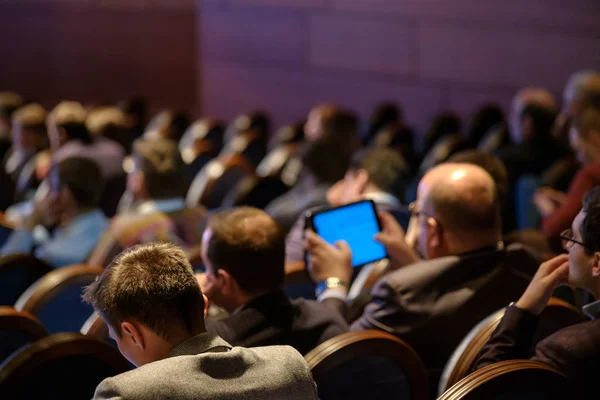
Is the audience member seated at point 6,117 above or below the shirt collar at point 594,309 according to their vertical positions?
below

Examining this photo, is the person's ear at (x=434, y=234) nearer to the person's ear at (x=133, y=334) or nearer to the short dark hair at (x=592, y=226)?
the short dark hair at (x=592, y=226)

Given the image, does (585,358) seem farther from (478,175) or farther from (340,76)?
(340,76)

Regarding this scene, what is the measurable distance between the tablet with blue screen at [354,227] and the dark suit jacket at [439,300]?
35cm

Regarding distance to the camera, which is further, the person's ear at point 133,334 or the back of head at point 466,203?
the back of head at point 466,203

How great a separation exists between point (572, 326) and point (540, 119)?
3.50m

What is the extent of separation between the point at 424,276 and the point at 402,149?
385 centimetres

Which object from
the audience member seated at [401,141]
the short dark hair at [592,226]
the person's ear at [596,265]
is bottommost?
the audience member seated at [401,141]

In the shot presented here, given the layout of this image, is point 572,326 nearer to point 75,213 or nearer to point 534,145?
point 75,213

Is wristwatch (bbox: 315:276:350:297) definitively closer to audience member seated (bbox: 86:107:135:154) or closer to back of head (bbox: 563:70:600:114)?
back of head (bbox: 563:70:600:114)

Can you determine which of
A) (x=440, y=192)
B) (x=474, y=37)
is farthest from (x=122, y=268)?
(x=474, y=37)

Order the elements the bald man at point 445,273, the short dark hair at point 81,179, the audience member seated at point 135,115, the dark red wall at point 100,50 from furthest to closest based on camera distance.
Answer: the dark red wall at point 100,50
the audience member seated at point 135,115
the short dark hair at point 81,179
the bald man at point 445,273

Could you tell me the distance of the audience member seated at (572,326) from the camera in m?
2.05

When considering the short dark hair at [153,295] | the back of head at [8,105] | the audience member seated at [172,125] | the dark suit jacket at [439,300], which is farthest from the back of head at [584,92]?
the back of head at [8,105]

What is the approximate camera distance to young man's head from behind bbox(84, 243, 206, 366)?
1.85 meters
